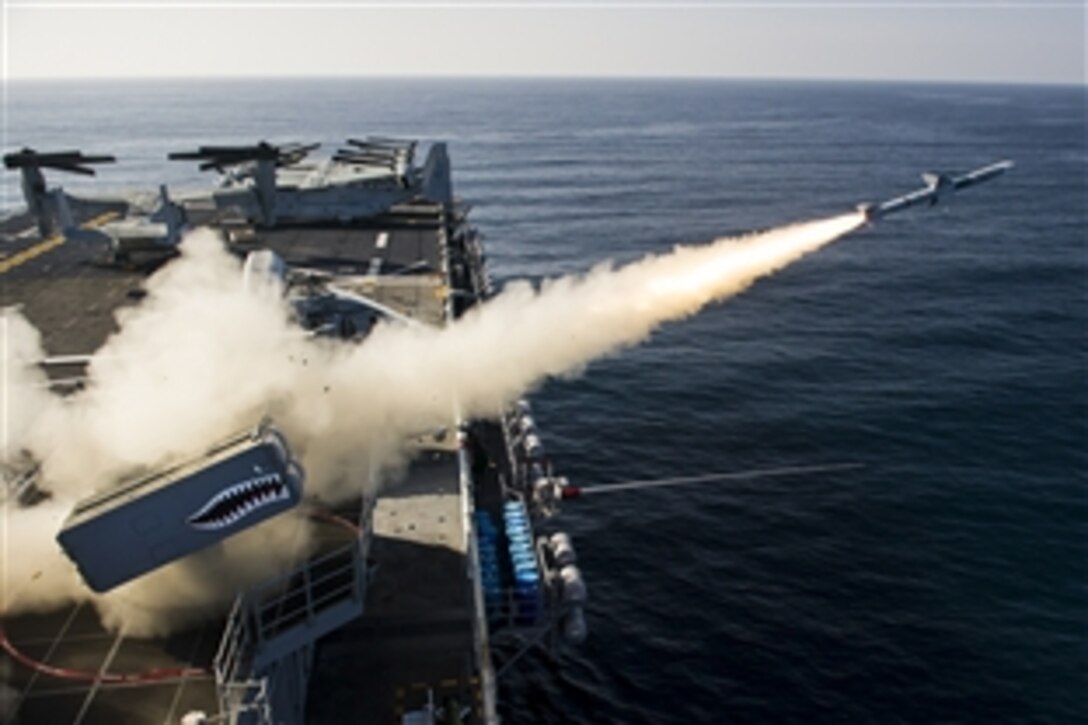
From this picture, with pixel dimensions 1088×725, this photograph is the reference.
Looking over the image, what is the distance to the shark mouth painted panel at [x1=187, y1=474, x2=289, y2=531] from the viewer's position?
16.7 meters

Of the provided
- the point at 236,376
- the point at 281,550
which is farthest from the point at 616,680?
the point at 236,376

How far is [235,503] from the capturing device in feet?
55.1

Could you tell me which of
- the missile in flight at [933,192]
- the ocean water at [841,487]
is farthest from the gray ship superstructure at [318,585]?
the missile in flight at [933,192]

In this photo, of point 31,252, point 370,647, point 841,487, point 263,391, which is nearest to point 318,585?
point 370,647

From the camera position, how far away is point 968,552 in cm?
3481

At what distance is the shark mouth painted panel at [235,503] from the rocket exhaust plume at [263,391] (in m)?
1.53

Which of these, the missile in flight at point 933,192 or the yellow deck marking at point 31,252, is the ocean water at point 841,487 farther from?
the yellow deck marking at point 31,252

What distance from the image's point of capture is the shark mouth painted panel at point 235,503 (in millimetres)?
16656

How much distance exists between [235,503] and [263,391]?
5.44m

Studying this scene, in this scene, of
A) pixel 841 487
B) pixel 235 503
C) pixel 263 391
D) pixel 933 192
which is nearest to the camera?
pixel 235 503

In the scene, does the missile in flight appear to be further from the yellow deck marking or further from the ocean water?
the yellow deck marking

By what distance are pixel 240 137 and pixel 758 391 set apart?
141398 mm

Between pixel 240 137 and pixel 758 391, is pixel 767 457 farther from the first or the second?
pixel 240 137

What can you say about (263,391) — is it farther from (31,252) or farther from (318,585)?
(31,252)
